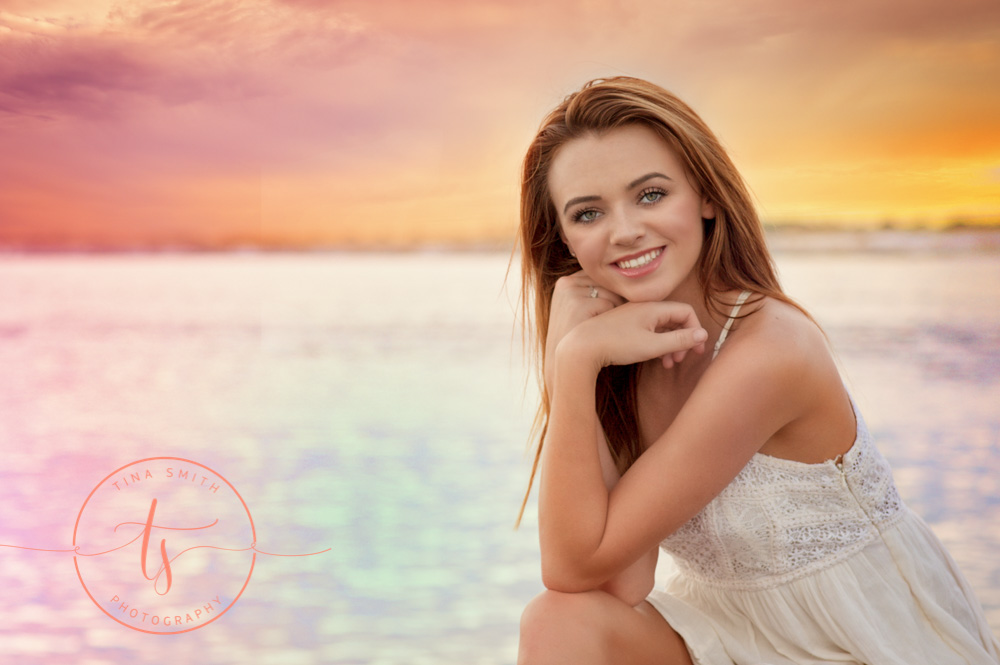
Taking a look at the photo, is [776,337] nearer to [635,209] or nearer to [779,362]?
[779,362]

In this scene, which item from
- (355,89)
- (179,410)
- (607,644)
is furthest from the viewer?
(355,89)

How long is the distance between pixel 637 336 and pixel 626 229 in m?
0.20

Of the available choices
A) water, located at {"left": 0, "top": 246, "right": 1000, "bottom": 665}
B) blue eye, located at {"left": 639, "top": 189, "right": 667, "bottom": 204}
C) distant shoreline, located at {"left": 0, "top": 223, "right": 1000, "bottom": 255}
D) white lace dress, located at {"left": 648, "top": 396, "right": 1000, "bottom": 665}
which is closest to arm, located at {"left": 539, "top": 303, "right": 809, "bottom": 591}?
white lace dress, located at {"left": 648, "top": 396, "right": 1000, "bottom": 665}

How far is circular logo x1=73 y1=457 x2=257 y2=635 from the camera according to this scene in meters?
2.95

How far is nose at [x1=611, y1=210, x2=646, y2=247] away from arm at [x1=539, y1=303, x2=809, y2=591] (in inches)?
7.1

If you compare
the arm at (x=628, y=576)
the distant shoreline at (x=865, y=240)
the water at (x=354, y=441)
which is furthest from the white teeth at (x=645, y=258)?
the distant shoreline at (x=865, y=240)

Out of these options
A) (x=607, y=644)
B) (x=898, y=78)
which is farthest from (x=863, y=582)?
(x=898, y=78)

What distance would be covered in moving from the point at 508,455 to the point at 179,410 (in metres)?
2.34

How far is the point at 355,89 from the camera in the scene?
9.59m

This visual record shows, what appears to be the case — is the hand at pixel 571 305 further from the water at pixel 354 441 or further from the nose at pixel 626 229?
the water at pixel 354 441

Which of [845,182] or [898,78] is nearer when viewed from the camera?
[898,78]

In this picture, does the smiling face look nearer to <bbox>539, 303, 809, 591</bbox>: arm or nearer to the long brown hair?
the long brown hair

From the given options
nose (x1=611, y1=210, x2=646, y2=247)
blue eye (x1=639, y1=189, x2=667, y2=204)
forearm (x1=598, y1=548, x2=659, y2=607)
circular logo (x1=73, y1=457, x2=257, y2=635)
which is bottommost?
circular logo (x1=73, y1=457, x2=257, y2=635)

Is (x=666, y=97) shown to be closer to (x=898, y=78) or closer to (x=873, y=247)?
(x=898, y=78)
